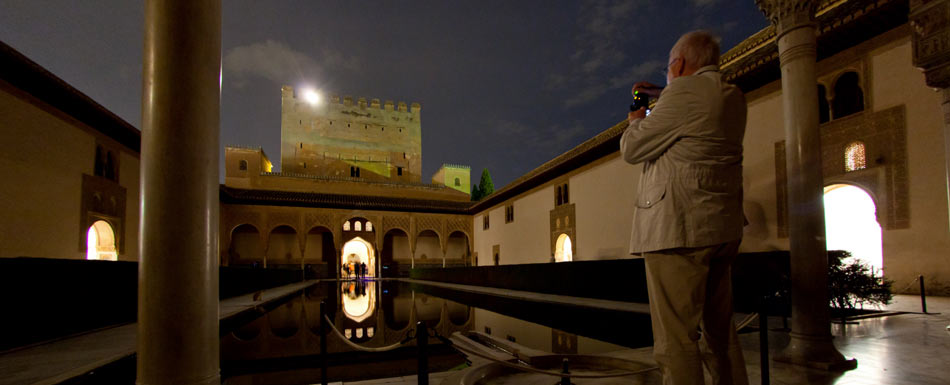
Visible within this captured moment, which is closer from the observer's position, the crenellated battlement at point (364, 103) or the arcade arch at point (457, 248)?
the arcade arch at point (457, 248)

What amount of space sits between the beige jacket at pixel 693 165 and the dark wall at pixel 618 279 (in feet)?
2.82

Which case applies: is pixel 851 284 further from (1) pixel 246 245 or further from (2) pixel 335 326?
(1) pixel 246 245

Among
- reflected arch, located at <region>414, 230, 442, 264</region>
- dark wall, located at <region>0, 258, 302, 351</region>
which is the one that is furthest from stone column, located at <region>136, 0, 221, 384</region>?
reflected arch, located at <region>414, 230, 442, 264</region>

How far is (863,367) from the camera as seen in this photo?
327cm

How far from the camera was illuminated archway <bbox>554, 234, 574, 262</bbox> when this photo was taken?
20056 millimetres

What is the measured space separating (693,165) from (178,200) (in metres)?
2.33

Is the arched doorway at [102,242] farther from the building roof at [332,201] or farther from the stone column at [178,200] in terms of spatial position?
the stone column at [178,200]

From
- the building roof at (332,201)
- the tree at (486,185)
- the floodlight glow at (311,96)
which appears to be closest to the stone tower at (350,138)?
the floodlight glow at (311,96)

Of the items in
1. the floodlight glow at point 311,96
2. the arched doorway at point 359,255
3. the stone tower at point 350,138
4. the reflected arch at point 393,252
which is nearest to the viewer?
the reflected arch at point 393,252

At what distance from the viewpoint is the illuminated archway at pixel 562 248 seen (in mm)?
20056

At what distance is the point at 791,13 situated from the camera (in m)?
3.69

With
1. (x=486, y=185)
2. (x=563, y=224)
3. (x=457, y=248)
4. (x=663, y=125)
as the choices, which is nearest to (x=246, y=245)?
(x=457, y=248)

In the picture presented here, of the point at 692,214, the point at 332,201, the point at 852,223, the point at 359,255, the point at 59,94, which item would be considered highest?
the point at 59,94

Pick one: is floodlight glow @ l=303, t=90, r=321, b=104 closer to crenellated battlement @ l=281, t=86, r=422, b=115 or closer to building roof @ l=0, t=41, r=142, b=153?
crenellated battlement @ l=281, t=86, r=422, b=115
